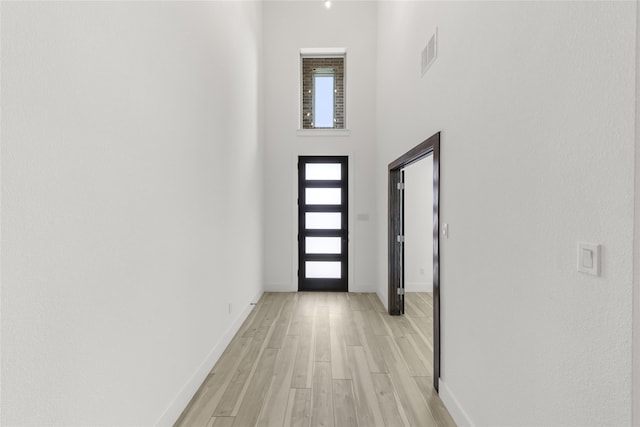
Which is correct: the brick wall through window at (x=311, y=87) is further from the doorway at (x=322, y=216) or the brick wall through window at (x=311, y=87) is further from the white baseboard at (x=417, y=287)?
the white baseboard at (x=417, y=287)

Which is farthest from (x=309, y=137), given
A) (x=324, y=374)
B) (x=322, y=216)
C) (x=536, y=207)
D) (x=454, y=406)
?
(x=536, y=207)

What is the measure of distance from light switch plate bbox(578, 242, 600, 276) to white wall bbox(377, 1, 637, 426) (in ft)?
0.07

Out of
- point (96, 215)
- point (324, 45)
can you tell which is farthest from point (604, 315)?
point (324, 45)

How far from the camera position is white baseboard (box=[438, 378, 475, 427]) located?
6.73ft

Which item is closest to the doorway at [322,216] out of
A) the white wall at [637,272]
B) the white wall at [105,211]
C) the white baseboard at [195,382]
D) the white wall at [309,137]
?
the white wall at [309,137]

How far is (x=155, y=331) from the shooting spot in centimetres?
195

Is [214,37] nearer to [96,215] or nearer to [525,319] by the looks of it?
[96,215]

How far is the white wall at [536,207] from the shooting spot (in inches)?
39.8

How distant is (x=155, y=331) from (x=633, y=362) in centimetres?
209

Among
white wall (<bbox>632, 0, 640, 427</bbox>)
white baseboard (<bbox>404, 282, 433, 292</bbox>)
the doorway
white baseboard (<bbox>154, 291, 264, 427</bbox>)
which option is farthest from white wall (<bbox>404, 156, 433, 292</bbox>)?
white wall (<bbox>632, 0, 640, 427</bbox>)

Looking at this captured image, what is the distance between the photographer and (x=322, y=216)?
231 inches

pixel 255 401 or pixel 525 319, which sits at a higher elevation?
pixel 525 319

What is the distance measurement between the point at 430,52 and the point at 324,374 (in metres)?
2.81

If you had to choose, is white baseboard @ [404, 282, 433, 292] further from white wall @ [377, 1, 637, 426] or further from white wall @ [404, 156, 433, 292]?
white wall @ [377, 1, 637, 426]
